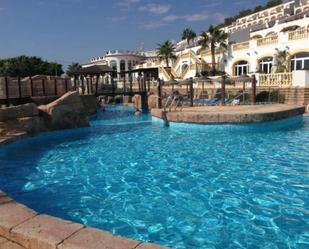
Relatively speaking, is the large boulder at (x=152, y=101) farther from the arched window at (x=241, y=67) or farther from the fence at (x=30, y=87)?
the arched window at (x=241, y=67)

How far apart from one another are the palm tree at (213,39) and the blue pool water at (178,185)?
25122 mm

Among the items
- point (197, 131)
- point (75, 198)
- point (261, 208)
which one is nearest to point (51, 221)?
point (75, 198)

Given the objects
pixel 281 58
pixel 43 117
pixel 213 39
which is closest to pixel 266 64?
pixel 281 58

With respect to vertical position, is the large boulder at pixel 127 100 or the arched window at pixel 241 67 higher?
the arched window at pixel 241 67

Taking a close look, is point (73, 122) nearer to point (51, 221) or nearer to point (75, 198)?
point (75, 198)

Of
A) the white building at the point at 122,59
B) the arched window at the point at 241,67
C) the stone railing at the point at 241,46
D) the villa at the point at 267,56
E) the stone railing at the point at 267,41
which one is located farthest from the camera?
the white building at the point at 122,59

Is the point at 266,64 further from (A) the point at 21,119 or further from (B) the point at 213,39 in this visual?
(A) the point at 21,119

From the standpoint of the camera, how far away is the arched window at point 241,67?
33.8 meters

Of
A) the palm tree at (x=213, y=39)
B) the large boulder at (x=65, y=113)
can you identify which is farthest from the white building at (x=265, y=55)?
the large boulder at (x=65, y=113)

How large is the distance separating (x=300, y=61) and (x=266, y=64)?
153 inches

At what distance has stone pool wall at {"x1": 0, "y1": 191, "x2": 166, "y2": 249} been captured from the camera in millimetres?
3275

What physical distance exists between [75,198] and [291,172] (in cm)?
513

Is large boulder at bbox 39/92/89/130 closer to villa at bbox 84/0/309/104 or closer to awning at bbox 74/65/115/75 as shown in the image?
awning at bbox 74/65/115/75

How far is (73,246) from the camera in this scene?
3.23m
